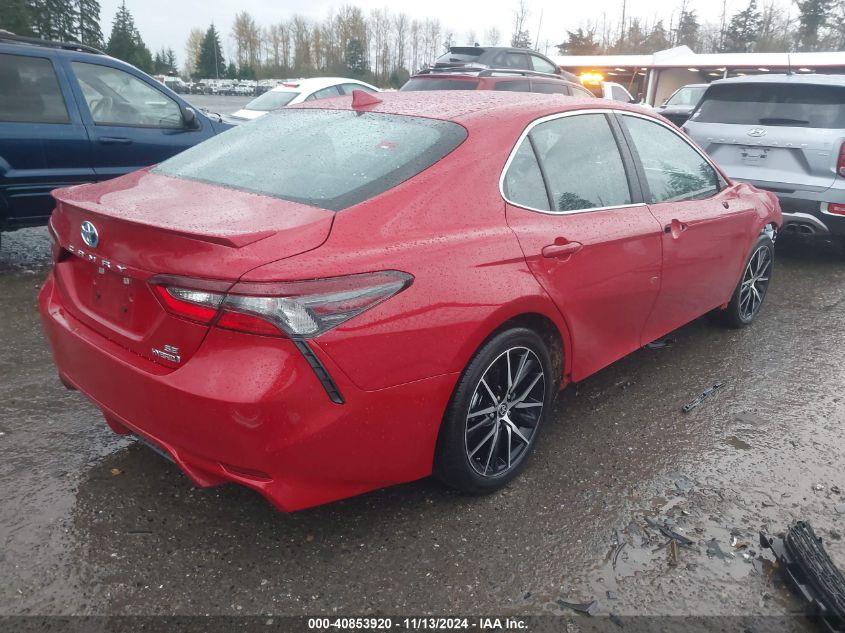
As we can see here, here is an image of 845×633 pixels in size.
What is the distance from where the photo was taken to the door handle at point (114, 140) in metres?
5.62

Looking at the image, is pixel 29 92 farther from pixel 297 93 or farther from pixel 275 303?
pixel 297 93

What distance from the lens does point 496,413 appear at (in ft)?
8.82

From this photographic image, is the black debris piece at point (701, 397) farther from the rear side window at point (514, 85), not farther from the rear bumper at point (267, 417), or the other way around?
the rear side window at point (514, 85)

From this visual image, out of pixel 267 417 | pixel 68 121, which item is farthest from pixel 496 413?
pixel 68 121

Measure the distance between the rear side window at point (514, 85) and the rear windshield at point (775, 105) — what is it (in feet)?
8.89

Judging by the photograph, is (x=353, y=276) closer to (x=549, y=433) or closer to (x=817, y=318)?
(x=549, y=433)

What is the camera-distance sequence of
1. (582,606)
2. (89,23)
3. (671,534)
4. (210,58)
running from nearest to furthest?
(582,606) < (671,534) < (89,23) < (210,58)

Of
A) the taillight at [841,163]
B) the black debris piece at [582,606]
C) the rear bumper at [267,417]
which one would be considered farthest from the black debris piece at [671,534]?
the taillight at [841,163]

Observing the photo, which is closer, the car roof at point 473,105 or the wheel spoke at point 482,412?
the wheel spoke at point 482,412

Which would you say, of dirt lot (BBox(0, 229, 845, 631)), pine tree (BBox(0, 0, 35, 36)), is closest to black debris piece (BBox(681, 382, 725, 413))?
dirt lot (BBox(0, 229, 845, 631))

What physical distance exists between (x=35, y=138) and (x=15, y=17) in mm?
52658

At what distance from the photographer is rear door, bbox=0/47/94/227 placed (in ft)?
16.8

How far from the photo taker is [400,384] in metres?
2.21

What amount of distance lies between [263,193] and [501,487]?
61.1 inches
